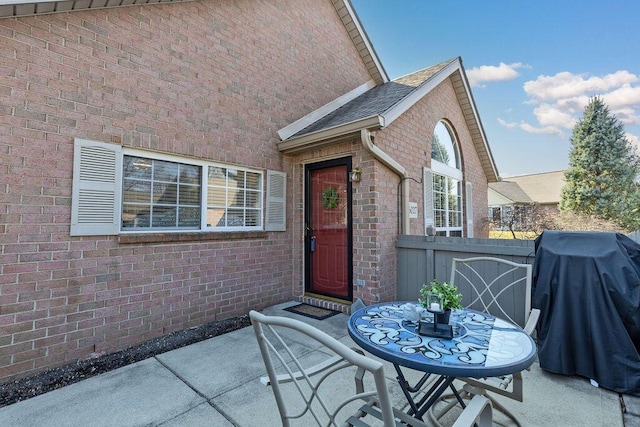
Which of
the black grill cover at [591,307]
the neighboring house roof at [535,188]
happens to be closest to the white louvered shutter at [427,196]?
the black grill cover at [591,307]

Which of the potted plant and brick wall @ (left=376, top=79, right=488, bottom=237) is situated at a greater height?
brick wall @ (left=376, top=79, right=488, bottom=237)

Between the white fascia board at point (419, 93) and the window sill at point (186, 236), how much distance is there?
2.70m

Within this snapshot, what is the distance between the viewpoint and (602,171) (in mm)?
15312

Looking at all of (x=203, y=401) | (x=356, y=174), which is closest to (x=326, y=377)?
(x=203, y=401)

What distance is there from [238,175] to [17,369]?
10.5ft

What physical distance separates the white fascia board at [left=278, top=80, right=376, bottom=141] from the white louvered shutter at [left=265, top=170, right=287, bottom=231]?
2.29ft

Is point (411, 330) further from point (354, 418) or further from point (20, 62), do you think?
point (20, 62)

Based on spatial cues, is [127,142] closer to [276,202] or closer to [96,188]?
[96,188]

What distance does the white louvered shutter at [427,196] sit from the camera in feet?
19.8

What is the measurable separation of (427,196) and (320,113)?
280 cm

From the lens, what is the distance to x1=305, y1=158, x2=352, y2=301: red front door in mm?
4742

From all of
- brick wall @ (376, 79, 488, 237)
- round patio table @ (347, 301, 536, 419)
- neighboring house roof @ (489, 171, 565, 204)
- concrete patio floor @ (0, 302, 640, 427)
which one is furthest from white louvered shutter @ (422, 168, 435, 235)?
neighboring house roof @ (489, 171, 565, 204)

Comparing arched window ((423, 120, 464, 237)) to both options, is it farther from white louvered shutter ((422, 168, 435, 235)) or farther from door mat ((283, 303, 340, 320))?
door mat ((283, 303, 340, 320))

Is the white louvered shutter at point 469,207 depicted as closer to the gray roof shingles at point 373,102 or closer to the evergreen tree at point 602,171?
the gray roof shingles at point 373,102
